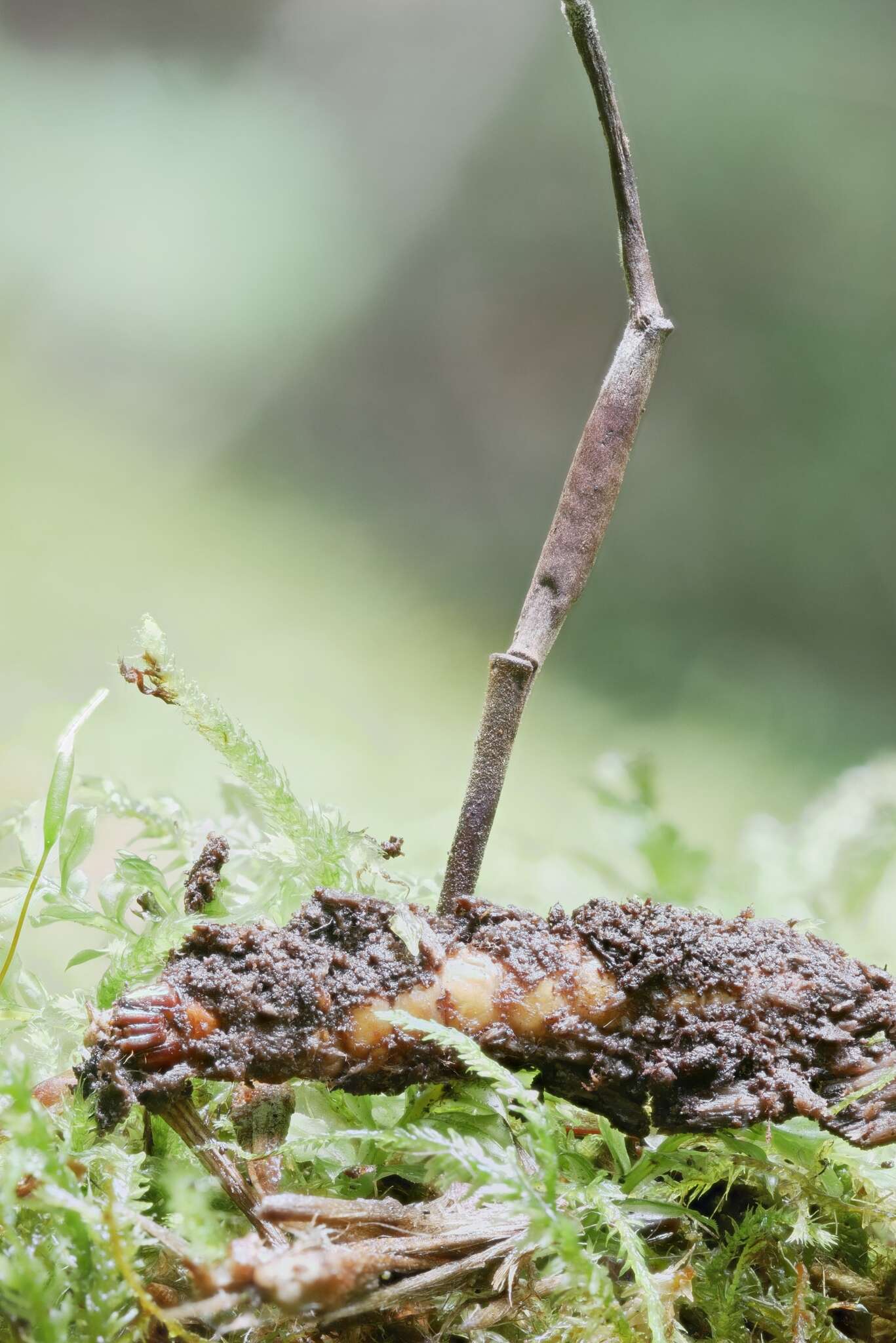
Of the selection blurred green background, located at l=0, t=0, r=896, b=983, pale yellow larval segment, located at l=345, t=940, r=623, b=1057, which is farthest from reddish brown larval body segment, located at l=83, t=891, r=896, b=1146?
blurred green background, located at l=0, t=0, r=896, b=983

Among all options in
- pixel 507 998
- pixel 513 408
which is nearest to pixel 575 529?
pixel 507 998

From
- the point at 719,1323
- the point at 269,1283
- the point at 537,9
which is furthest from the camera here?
the point at 537,9

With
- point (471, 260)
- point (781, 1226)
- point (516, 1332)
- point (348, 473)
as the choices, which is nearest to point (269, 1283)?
point (516, 1332)

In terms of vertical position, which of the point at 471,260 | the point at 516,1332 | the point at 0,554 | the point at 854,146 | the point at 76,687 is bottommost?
the point at 516,1332

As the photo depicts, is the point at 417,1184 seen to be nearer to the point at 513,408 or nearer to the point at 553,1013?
the point at 553,1013

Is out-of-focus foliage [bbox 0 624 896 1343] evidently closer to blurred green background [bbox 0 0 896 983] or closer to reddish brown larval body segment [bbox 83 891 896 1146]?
reddish brown larval body segment [bbox 83 891 896 1146]

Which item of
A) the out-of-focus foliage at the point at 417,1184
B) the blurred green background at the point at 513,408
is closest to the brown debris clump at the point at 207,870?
the out-of-focus foliage at the point at 417,1184

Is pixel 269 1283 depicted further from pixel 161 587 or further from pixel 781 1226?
pixel 161 587

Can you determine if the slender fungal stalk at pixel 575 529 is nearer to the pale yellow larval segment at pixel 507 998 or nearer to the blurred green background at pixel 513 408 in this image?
the pale yellow larval segment at pixel 507 998
